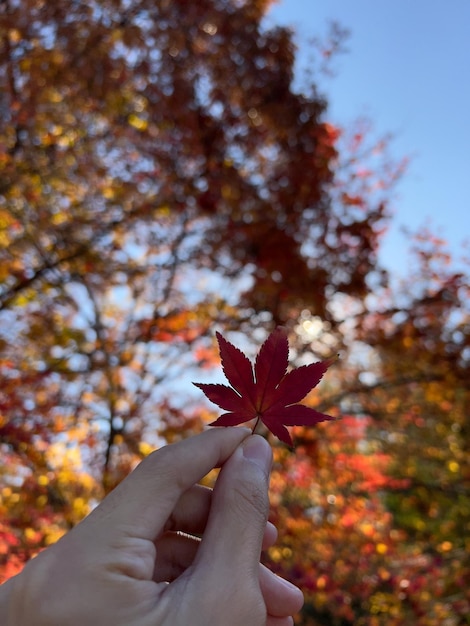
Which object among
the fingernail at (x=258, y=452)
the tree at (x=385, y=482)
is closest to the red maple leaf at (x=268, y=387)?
the fingernail at (x=258, y=452)

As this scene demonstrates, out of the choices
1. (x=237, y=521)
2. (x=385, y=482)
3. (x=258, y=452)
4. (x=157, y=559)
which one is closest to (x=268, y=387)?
(x=258, y=452)

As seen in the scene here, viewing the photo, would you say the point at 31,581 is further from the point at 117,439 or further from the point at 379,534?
the point at 379,534

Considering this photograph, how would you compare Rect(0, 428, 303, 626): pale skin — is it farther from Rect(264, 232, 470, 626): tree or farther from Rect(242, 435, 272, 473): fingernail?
Rect(264, 232, 470, 626): tree

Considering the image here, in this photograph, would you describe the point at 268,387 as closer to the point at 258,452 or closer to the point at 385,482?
the point at 258,452

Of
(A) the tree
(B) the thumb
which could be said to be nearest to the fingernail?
(B) the thumb

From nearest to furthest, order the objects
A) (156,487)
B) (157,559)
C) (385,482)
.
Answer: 1. (156,487)
2. (157,559)
3. (385,482)

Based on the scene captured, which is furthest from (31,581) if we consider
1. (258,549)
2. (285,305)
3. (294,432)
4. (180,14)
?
(294,432)
